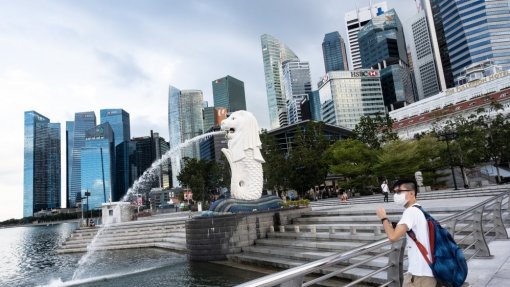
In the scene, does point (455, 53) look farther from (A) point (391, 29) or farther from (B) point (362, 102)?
(A) point (391, 29)

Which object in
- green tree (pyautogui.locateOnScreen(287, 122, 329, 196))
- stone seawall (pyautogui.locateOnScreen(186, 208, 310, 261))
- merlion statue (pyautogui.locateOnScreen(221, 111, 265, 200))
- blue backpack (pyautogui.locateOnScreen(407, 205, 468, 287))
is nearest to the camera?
blue backpack (pyautogui.locateOnScreen(407, 205, 468, 287))

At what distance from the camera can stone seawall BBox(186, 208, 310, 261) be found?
47.8 ft

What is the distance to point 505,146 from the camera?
1352 inches

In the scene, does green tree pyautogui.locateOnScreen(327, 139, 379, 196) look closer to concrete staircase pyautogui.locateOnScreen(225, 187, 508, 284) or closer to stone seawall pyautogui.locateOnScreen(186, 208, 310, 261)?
concrete staircase pyautogui.locateOnScreen(225, 187, 508, 284)

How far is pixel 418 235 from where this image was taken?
334 cm

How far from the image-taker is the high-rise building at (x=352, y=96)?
13000 centimetres

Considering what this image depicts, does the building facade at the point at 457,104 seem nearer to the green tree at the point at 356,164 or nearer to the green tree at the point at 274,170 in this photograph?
the green tree at the point at 356,164

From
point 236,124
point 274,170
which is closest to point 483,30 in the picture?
point 274,170

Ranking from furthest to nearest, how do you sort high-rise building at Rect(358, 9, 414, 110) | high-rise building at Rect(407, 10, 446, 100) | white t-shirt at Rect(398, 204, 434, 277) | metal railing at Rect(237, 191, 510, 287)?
high-rise building at Rect(407, 10, 446, 100) < high-rise building at Rect(358, 9, 414, 110) < white t-shirt at Rect(398, 204, 434, 277) < metal railing at Rect(237, 191, 510, 287)

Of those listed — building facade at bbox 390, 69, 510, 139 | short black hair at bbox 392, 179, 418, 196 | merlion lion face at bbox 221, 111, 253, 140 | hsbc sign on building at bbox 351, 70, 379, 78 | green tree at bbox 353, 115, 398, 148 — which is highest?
hsbc sign on building at bbox 351, 70, 379, 78

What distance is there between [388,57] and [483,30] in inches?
2125

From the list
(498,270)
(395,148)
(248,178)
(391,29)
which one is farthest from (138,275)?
(391,29)

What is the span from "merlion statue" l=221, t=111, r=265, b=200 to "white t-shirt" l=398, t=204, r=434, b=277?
45.1 feet

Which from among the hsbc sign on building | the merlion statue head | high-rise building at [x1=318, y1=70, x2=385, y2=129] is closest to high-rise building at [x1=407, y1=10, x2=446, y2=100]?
the hsbc sign on building
